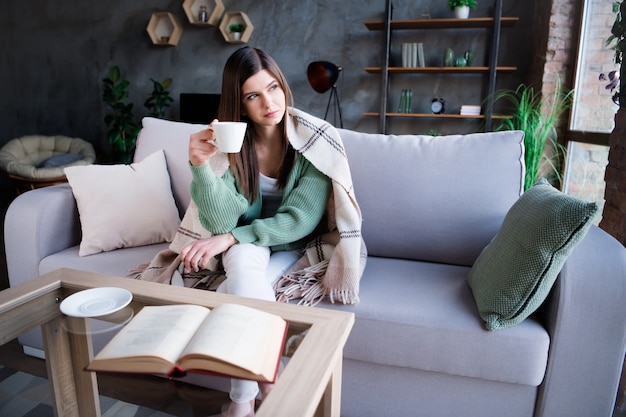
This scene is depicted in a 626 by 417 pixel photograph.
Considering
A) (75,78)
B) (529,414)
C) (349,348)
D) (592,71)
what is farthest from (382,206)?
(75,78)

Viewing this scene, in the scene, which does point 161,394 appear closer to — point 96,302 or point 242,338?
point 242,338

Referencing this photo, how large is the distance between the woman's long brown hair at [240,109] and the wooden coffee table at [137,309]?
519mm

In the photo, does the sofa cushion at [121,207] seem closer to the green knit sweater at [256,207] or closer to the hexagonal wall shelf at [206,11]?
the green knit sweater at [256,207]

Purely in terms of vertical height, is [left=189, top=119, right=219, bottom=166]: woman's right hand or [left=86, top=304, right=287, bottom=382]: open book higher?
[left=189, top=119, right=219, bottom=166]: woman's right hand

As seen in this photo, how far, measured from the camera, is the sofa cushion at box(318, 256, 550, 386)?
111cm

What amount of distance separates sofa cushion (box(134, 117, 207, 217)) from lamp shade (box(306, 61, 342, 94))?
1.90 metres

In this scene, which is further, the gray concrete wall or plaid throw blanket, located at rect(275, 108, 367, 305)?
the gray concrete wall

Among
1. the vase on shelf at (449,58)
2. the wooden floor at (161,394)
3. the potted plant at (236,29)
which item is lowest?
the wooden floor at (161,394)

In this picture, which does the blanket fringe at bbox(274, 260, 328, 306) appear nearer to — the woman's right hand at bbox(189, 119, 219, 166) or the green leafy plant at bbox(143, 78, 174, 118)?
the woman's right hand at bbox(189, 119, 219, 166)

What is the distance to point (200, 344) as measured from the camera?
2.23 ft

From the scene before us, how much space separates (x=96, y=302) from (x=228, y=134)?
1.41 ft

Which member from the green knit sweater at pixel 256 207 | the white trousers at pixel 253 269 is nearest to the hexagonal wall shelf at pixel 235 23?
the green knit sweater at pixel 256 207

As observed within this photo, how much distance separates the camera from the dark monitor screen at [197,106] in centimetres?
420

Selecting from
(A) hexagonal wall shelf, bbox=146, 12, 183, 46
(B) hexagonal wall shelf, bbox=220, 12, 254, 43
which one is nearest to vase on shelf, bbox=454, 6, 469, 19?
(B) hexagonal wall shelf, bbox=220, 12, 254, 43
